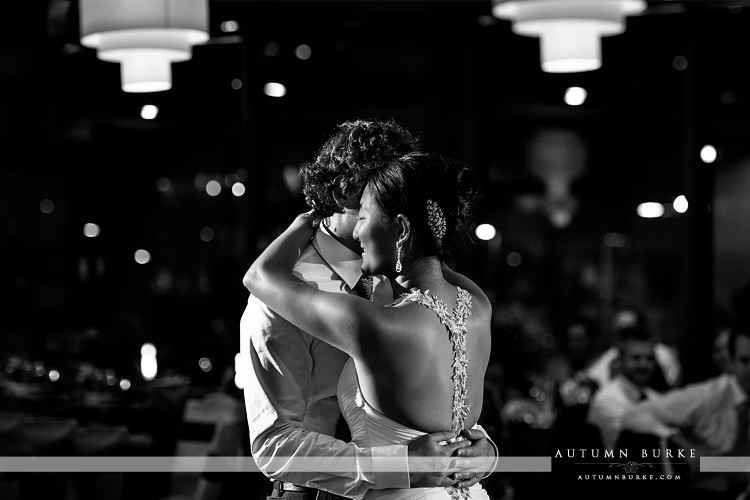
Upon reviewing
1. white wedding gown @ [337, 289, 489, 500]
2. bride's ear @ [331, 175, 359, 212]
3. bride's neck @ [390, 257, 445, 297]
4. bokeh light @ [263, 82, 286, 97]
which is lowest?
white wedding gown @ [337, 289, 489, 500]

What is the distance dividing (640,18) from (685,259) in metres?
1.55

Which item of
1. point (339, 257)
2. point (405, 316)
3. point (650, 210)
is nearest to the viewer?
point (405, 316)

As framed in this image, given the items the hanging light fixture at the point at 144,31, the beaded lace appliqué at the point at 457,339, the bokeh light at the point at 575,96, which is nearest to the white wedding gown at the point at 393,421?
the beaded lace appliqué at the point at 457,339

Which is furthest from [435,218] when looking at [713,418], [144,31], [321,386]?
[713,418]

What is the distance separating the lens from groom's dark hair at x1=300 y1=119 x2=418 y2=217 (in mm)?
2287

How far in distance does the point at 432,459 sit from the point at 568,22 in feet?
8.58

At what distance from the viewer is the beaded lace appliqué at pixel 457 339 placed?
2219 millimetres

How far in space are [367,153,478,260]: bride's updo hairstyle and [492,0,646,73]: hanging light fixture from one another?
2.15 m

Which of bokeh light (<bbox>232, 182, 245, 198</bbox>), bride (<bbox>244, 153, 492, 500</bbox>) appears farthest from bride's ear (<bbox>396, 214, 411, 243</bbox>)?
bokeh light (<bbox>232, 182, 245, 198</bbox>)

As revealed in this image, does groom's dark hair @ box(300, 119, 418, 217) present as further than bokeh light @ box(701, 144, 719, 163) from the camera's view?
No

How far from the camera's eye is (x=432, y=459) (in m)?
2.20

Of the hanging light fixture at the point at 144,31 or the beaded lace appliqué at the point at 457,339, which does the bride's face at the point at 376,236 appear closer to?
the beaded lace appliqué at the point at 457,339

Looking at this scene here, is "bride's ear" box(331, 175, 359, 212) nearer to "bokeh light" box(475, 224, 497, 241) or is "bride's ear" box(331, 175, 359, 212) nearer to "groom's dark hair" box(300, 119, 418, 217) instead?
"groom's dark hair" box(300, 119, 418, 217)

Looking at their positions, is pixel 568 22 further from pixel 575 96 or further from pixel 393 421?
pixel 575 96
